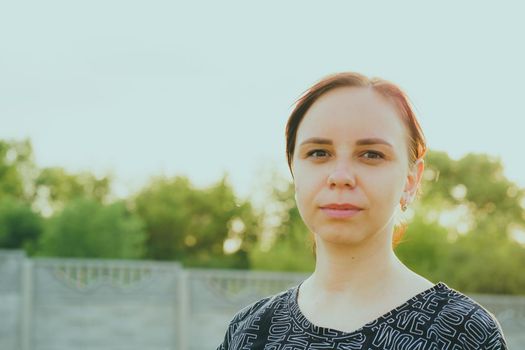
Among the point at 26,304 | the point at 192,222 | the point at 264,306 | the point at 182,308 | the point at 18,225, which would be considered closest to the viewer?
the point at 264,306

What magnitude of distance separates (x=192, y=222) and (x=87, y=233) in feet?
18.6

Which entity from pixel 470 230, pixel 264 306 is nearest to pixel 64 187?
pixel 470 230

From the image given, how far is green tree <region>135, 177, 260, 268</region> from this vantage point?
25156 millimetres

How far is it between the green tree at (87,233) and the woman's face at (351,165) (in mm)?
19938

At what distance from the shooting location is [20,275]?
32.7 feet

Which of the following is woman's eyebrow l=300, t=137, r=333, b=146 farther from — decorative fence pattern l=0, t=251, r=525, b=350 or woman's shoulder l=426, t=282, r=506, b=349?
decorative fence pattern l=0, t=251, r=525, b=350

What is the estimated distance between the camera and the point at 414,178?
1083 millimetres

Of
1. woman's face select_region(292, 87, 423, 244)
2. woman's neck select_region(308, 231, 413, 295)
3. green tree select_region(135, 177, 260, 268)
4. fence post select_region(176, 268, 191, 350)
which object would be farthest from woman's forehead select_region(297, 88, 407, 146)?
green tree select_region(135, 177, 260, 268)

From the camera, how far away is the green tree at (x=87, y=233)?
20.5m

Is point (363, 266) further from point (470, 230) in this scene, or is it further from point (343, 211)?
point (470, 230)

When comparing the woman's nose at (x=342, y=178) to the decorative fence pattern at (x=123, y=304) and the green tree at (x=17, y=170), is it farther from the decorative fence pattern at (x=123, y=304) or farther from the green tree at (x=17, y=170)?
the green tree at (x=17, y=170)

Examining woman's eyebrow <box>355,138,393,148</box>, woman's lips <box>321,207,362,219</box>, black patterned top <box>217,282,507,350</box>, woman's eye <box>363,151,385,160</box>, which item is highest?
woman's eyebrow <box>355,138,393,148</box>

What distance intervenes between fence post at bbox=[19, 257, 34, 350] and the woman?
9348mm

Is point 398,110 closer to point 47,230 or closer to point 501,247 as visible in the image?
point 501,247
